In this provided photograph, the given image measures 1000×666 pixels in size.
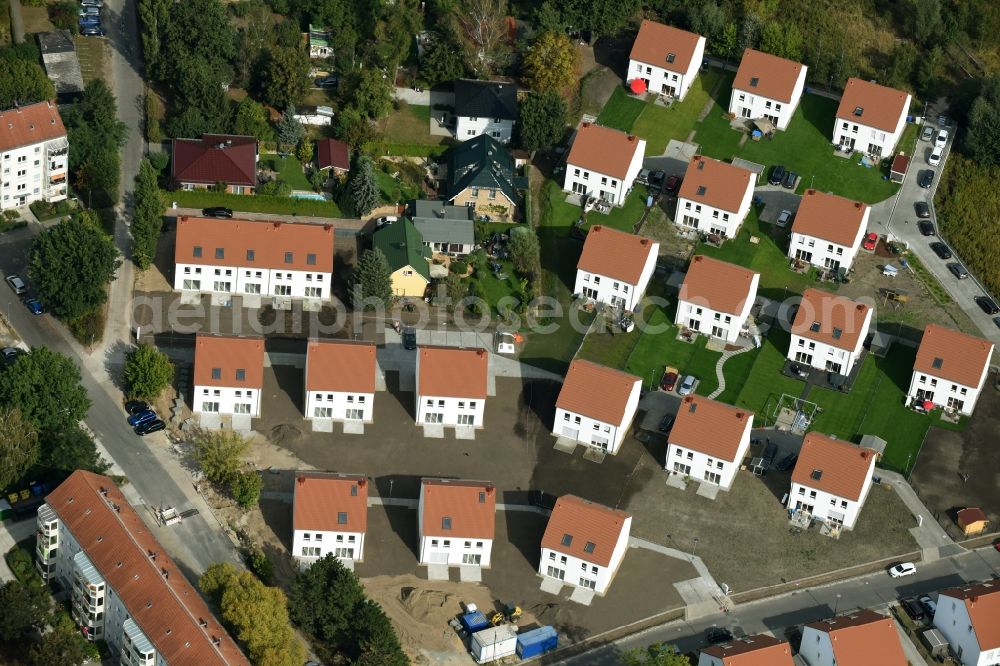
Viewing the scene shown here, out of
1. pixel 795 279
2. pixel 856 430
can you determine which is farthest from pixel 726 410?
pixel 795 279

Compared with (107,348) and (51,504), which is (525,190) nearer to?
(107,348)

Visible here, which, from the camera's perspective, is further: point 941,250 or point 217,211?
point 941,250

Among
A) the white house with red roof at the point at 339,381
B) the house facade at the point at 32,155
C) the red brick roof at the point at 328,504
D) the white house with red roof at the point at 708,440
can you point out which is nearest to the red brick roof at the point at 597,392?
the white house with red roof at the point at 708,440

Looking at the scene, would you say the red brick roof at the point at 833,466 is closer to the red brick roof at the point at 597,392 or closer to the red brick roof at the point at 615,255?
the red brick roof at the point at 597,392

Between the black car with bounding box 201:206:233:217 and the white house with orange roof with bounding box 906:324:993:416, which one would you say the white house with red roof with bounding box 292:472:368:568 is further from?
the white house with orange roof with bounding box 906:324:993:416

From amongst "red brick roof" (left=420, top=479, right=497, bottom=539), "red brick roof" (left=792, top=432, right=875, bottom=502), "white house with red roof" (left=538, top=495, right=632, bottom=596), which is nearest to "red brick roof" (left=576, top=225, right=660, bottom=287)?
"red brick roof" (left=792, top=432, right=875, bottom=502)

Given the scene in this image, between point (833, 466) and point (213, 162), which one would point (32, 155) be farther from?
point (833, 466)

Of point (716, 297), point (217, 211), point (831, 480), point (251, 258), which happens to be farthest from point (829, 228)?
point (217, 211)
